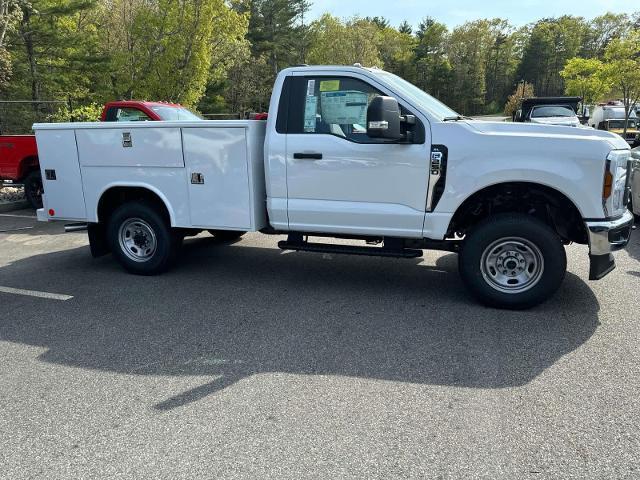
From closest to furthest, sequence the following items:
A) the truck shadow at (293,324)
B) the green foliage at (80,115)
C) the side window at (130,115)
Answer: the truck shadow at (293,324) → the side window at (130,115) → the green foliage at (80,115)

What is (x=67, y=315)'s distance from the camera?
493cm

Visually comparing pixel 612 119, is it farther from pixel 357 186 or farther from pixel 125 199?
pixel 125 199

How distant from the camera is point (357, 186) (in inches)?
198

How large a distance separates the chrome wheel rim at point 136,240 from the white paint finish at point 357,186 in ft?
6.28

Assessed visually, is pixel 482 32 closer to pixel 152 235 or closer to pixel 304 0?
pixel 304 0

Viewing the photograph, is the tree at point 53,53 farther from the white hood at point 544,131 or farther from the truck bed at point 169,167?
the white hood at point 544,131

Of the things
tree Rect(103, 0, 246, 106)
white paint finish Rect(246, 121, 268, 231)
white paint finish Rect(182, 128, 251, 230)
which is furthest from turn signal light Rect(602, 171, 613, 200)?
tree Rect(103, 0, 246, 106)

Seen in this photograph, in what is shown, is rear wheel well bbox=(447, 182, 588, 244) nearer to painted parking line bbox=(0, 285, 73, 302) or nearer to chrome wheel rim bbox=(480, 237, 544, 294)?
chrome wheel rim bbox=(480, 237, 544, 294)

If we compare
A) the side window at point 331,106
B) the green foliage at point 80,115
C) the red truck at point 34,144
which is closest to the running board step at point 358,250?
the side window at point 331,106

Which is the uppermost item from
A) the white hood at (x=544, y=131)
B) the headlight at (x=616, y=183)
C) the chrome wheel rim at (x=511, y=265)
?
the white hood at (x=544, y=131)

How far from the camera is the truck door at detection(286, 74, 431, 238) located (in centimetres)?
485

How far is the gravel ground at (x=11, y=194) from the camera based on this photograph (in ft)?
37.0

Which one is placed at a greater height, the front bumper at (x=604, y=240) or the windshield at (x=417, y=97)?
the windshield at (x=417, y=97)

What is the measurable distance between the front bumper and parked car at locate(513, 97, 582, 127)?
14.3m
